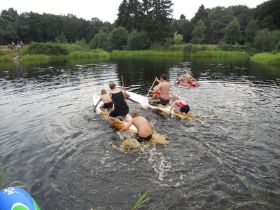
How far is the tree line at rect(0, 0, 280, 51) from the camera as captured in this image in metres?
69.0

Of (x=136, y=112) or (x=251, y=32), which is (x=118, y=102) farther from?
(x=251, y=32)

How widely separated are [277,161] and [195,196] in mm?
3356

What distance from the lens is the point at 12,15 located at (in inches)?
4350

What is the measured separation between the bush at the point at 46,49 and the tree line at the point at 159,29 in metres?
16.8

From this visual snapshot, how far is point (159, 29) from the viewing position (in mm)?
73688

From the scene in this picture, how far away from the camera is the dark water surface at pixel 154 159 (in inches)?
283

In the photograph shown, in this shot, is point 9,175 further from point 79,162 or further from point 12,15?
point 12,15

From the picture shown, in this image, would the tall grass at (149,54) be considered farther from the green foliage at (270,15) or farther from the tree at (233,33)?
the green foliage at (270,15)

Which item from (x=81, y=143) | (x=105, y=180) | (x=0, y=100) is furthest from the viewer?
(x=0, y=100)

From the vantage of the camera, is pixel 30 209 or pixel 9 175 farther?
pixel 9 175

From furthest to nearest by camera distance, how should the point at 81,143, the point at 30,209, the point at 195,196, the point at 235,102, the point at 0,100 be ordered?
the point at 0,100
the point at 235,102
the point at 81,143
the point at 195,196
the point at 30,209

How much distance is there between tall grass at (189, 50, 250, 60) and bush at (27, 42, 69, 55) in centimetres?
2674

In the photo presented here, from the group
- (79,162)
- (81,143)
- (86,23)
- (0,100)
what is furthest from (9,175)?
(86,23)

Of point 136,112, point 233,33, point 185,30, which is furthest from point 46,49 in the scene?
point 185,30
